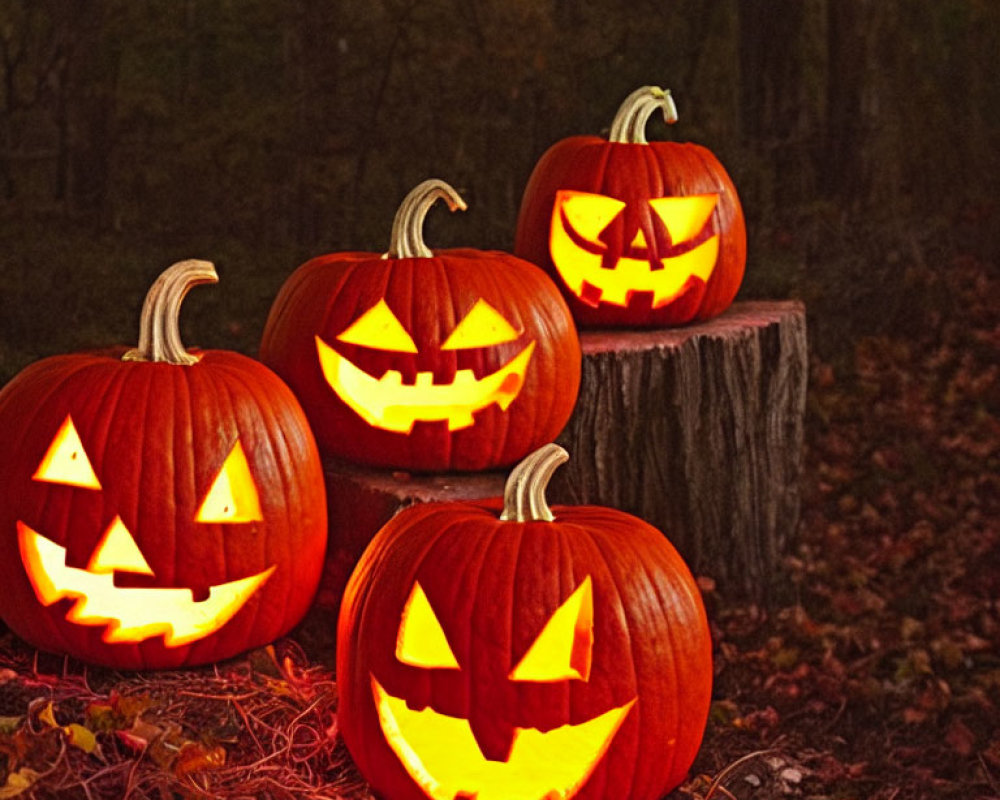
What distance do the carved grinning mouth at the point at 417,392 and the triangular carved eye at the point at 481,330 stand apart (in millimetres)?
83

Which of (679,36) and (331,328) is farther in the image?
(679,36)

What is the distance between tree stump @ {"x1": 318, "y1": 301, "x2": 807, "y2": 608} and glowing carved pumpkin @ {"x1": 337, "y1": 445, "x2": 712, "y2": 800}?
142 centimetres

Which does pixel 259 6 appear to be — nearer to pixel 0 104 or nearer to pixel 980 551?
pixel 0 104

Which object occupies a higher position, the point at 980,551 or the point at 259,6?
the point at 259,6

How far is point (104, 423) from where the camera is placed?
12.6 feet

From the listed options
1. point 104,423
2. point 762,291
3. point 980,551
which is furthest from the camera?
point 762,291

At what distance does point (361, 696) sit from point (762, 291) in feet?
19.8

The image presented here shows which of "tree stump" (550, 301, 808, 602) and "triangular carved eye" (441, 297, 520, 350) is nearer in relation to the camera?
"triangular carved eye" (441, 297, 520, 350)

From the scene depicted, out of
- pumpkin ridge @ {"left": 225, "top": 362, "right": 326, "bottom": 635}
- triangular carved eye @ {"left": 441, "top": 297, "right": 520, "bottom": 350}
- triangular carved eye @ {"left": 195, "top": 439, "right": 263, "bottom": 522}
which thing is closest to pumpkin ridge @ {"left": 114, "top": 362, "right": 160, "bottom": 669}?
triangular carved eye @ {"left": 195, "top": 439, "right": 263, "bottom": 522}

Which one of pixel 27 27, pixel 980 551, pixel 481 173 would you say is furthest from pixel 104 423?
pixel 27 27

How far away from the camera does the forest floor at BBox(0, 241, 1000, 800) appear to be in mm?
3609

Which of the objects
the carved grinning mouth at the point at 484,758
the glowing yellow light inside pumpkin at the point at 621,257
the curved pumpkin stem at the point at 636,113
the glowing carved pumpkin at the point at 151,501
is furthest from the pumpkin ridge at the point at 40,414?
the curved pumpkin stem at the point at 636,113

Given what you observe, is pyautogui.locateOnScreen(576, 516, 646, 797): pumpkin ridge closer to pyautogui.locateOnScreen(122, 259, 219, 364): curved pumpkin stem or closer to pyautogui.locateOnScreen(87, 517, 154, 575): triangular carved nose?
pyautogui.locateOnScreen(87, 517, 154, 575): triangular carved nose

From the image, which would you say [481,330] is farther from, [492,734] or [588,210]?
[492,734]
